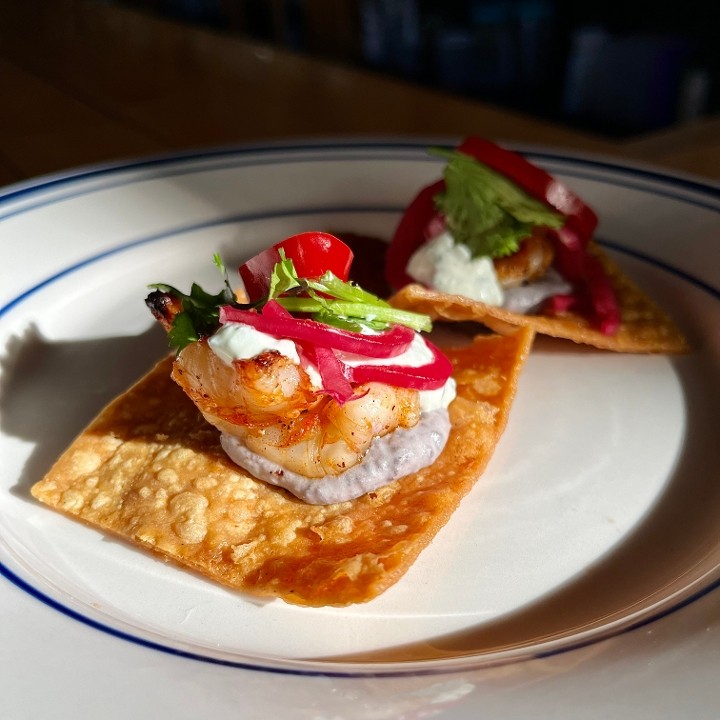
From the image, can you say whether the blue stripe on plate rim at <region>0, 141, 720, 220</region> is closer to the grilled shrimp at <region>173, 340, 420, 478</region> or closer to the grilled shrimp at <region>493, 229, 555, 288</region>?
the grilled shrimp at <region>493, 229, 555, 288</region>

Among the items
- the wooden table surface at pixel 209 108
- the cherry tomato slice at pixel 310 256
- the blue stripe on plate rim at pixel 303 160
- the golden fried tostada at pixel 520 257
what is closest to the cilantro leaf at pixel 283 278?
the cherry tomato slice at pixel 310 256

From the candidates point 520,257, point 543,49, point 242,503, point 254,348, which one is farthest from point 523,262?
point 543,49

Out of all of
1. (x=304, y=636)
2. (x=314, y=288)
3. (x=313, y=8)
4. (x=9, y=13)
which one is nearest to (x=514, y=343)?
(x=314, y=288)

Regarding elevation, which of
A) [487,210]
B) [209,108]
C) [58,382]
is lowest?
[58,382]

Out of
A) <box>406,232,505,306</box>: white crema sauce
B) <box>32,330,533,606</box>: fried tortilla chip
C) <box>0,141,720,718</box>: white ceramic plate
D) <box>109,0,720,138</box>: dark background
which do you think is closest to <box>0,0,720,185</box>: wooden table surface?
<box>0,141,720,718</box>: white ceramic plate

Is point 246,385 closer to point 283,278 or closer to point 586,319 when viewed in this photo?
point 283,278

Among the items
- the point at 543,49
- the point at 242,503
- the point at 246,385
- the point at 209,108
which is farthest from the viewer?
the point at 543,49
